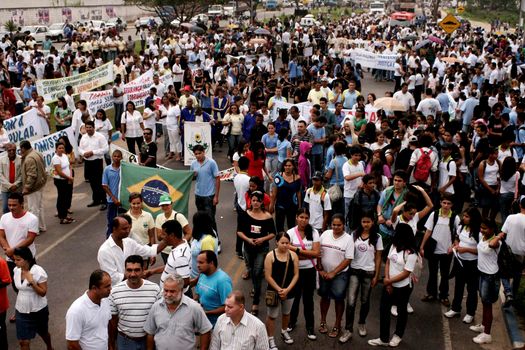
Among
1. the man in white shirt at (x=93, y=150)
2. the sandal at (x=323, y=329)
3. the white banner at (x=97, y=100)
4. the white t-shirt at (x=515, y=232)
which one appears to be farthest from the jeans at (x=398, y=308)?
the white banner at (x=97, y=100)

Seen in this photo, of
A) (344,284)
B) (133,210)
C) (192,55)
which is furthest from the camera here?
(192,55)

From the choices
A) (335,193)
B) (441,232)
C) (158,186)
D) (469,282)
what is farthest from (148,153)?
(469,282)

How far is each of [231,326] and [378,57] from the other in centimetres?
2381

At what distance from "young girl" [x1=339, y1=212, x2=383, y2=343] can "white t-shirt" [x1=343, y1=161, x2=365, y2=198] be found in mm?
2703

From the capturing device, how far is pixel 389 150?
36.8 ft

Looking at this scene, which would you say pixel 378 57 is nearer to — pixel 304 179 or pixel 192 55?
pixel 192 55

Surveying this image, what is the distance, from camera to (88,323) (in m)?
5.64

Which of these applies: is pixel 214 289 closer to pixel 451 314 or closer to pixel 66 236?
pixel 451 314

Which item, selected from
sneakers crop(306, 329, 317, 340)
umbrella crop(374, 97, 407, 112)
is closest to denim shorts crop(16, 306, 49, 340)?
sneakers crop(306, 329, 317, 340)

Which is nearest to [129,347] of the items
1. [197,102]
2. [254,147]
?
[254,147]

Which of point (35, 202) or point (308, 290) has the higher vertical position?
point (308, 290)

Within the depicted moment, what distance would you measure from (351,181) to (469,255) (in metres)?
2.83

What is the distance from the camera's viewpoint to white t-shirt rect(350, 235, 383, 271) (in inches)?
295

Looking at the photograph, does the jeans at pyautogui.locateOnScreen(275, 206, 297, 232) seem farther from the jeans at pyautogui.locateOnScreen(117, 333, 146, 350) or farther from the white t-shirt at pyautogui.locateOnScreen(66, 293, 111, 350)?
the white t-shirt at pyautogui.locateOnScreen(66, 293, 111, 350)
